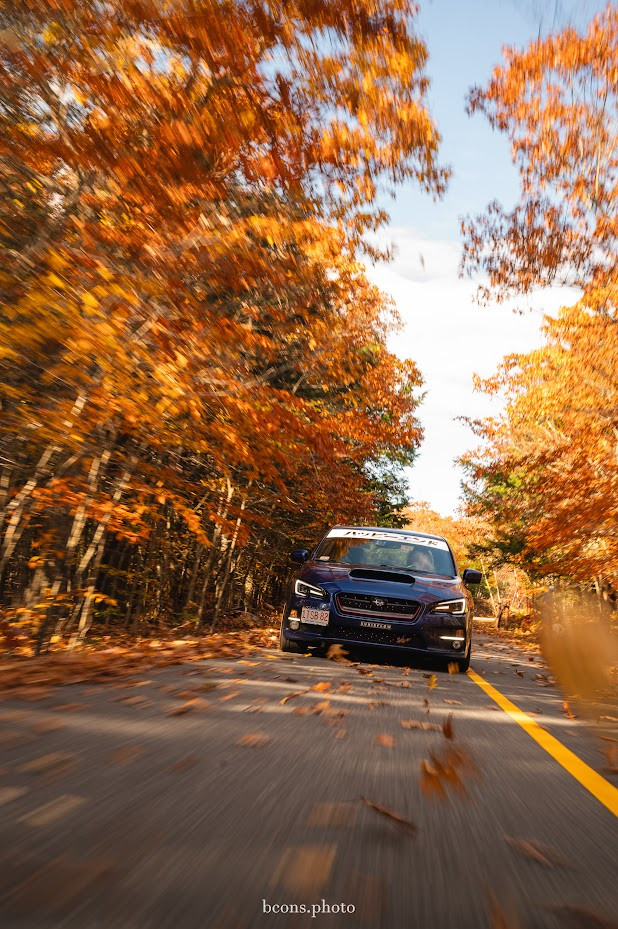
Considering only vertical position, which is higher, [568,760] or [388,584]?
[388,584]

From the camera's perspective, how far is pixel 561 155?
13164 mm

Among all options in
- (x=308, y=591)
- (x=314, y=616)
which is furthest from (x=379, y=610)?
(x=308, y=591)

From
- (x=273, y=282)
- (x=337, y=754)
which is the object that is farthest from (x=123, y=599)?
(x=337, y=754)

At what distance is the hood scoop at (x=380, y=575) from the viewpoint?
8586 millimetres

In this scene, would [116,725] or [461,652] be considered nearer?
[116,725]

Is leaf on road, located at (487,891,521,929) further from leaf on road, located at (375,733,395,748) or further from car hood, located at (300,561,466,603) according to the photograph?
car hood, located at (300,561,466,603)

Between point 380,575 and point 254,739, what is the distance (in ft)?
14.5

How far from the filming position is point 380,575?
868 cm

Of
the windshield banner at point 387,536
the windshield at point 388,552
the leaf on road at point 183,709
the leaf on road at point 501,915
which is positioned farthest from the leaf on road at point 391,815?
the windshield banner at point 387,536

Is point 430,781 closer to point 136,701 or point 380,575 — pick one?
point 136,701

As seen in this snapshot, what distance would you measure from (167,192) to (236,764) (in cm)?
678

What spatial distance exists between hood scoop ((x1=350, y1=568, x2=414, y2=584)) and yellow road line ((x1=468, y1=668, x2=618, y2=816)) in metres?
1.95

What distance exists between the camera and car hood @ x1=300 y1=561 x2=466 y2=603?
838 cm

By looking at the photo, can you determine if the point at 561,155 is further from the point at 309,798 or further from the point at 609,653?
the point at 309,798
